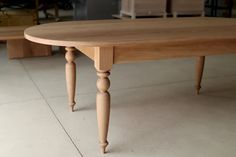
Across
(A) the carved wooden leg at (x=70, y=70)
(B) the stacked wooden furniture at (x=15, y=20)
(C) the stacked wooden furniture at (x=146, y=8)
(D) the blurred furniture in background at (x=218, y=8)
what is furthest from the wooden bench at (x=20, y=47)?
(D) the blurred furniture in background at (x=218, y=8)

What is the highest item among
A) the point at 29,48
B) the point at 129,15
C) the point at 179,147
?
the point at 129,15

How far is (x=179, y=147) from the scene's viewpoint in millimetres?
1934

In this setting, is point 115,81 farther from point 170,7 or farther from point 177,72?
point 170,7

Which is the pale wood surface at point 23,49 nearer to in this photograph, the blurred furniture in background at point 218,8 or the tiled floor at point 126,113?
the tiled floor at point 126,113

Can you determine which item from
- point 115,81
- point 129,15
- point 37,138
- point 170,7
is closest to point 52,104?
point 37,138

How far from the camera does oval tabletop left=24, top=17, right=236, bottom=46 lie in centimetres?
162

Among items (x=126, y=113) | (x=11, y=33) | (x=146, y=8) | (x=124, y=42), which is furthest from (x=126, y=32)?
(x=146, y=8)

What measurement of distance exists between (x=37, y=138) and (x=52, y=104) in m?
0.54

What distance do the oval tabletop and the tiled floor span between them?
25.1 inches

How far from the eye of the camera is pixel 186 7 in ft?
15.2

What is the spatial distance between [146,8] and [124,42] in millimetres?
2958

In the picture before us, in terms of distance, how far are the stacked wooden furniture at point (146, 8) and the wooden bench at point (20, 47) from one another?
1.26 metres

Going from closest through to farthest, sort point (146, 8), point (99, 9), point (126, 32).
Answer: point (126, 32)
point (146, 8)
point (99, 9)

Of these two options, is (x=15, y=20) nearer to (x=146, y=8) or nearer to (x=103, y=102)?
(x=146, y=8)
